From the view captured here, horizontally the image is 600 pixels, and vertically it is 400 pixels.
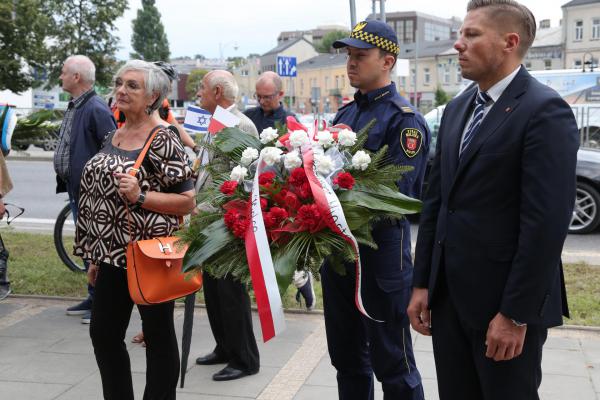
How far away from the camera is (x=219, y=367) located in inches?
202

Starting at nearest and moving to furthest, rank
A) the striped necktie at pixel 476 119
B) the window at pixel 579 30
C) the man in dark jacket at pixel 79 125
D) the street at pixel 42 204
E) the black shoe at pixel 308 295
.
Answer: the striped necktie at pixel 476 119, the man in dark jacket at pixel 79 125, the black shoe at pixel 308 295, the street at pixel 42 204, the window at pixel 579 30

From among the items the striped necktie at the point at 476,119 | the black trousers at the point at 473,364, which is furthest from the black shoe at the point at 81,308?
the striped necktie at the point at 476,119

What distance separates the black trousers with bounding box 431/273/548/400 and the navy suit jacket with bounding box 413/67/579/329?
0.23 ft

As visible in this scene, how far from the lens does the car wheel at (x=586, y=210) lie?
10.5 m

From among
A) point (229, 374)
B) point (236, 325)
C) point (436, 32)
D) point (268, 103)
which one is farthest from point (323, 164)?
point (436, 32)

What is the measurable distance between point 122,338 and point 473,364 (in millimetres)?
1802

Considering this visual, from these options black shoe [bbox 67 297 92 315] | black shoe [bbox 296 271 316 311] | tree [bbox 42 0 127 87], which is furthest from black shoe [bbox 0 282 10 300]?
tree [bbox 42 0 127 87]

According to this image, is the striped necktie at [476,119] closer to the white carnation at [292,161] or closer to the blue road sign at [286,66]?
the white carnation at [292,161]

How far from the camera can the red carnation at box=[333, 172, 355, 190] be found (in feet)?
10.2

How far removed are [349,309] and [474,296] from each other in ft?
3.41

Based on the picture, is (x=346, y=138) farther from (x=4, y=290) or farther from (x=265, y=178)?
(x=4, y=290)

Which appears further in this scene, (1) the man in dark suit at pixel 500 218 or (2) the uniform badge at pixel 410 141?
(2) the uniform badge at pixel 410 141

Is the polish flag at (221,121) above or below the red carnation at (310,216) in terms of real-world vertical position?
above

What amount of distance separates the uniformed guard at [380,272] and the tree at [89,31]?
2929cm
